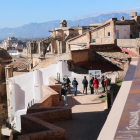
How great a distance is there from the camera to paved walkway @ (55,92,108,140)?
9.28 metres

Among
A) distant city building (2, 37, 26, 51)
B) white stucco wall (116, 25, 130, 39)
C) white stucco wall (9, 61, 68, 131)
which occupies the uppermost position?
white stucco wall (116, 25, 130, 39)

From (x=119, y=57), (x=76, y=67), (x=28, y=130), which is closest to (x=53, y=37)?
(x=119, y=57)

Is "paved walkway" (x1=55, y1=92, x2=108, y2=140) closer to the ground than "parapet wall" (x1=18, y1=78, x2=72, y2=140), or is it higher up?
closer to the ground

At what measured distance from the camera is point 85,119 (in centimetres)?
1102

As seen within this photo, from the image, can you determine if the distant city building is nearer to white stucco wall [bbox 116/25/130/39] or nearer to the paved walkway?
white stucco wall [bbox 116/25/130/39]

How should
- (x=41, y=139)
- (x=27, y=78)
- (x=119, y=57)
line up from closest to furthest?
(x=41, y=139) → (x=27, y=78) → (x=119, y=57)

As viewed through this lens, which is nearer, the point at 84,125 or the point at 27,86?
the point at 84,125

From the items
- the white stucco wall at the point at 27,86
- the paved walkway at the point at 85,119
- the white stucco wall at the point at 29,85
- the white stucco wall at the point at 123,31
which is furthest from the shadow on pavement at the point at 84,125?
the white stucco wall at the point at 123,31

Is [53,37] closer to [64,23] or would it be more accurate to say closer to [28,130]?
[64,23]

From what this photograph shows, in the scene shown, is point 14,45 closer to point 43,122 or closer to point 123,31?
point 123,31

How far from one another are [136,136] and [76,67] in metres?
17.8

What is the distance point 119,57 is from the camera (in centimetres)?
2639

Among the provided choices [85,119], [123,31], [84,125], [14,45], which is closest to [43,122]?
[84,125]

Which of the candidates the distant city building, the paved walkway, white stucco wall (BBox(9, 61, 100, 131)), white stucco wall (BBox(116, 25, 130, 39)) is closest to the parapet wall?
the paved walkway
